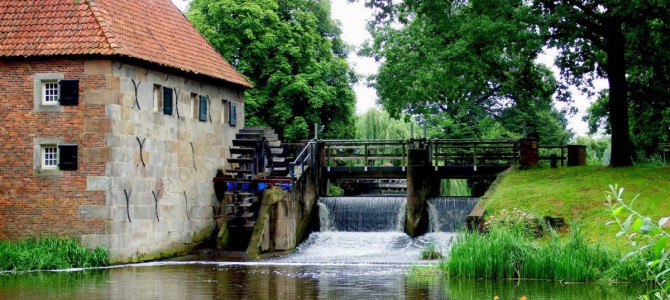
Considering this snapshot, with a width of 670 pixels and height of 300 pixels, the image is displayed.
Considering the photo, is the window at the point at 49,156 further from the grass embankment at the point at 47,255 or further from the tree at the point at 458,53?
the tree at the point at 458,53

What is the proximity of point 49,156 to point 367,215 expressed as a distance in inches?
469

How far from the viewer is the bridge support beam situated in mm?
33125

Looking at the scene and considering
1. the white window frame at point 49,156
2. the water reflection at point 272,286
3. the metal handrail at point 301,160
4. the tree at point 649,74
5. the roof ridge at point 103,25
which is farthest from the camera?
the metal handrail at point 301,160

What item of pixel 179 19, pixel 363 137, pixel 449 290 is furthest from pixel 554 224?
pixel 363 137

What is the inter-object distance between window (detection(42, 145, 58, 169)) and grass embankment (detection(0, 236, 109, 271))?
6.27ft

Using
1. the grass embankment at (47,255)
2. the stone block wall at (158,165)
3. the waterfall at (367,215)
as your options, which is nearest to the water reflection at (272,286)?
the grass embankment at (47,255)

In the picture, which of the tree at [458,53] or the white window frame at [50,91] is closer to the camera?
the white window frame at [50,91]

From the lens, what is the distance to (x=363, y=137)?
2013 inches

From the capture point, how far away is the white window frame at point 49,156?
82.9 ft

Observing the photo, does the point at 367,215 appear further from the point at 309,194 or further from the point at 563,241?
the point at 563,241

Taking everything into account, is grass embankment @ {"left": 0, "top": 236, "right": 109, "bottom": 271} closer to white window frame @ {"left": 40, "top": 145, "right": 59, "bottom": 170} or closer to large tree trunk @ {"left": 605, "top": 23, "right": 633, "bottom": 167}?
white window frame @ {"left": 40, "top": 145, "right": 59, "bottom": 170}

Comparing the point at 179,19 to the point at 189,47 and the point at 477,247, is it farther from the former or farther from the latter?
the point at 477,247

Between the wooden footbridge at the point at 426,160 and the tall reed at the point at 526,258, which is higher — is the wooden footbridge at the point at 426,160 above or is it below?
above

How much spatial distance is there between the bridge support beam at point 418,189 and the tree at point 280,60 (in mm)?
10289
